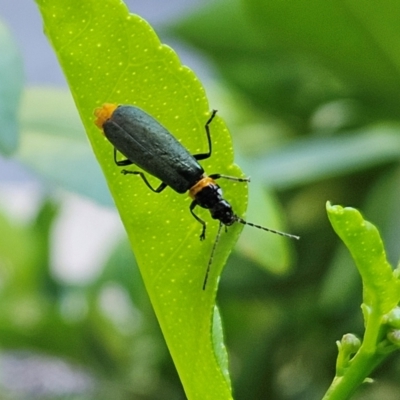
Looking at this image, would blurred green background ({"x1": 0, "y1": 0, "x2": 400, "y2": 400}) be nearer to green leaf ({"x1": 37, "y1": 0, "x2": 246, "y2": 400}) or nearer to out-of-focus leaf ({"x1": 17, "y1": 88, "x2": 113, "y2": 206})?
out-of-focus leaf ({"x1": 17, "y1": 88, "x2": 113, "y2": 206})

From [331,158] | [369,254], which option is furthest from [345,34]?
[369,254]

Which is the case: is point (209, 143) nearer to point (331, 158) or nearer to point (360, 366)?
point (360, 366)

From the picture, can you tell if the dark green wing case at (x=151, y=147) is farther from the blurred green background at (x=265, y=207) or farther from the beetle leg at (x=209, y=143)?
the blurred green background at (x=265, y=207)

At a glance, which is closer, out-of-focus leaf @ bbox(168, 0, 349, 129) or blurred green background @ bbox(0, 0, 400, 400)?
blurred green background @ bbox(0, 0, 400, 400)

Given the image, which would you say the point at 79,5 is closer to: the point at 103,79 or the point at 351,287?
the point at 103,79

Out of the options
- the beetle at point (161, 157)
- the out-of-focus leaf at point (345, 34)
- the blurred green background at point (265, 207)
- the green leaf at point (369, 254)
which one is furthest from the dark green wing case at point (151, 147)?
the out-of-focus leaf at point (345, 34)

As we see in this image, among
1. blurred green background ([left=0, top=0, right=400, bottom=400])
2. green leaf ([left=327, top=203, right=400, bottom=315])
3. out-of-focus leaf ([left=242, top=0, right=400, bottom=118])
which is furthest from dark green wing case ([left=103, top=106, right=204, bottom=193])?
out-of-focus leaf ([left=242, top=0, right=400, bottom=118])
